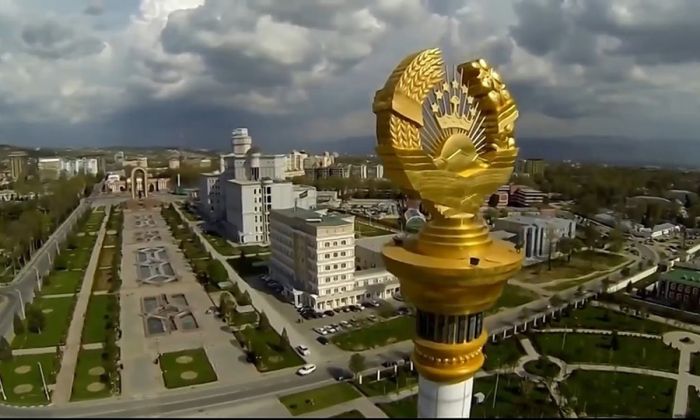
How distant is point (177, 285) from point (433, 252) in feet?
92.8

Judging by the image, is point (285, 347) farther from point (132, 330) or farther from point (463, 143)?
point (463, 143)

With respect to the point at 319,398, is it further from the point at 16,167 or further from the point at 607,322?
the point at 16,167

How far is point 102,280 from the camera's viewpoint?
31.7 metres

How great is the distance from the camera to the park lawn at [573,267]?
33025 mm

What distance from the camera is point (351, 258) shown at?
27297 mm

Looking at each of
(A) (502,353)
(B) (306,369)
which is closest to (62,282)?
(B) (306,369)

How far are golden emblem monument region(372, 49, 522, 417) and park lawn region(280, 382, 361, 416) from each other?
11.2 metres

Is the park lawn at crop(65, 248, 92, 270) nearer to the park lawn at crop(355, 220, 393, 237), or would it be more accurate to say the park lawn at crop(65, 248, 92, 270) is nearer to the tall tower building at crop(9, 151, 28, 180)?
the park lawn at crop(355, 220, 393, 237)

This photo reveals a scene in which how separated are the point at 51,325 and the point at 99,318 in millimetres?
2092

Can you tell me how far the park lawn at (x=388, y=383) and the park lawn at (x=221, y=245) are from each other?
23.8m

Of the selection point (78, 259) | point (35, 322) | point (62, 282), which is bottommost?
point (62, 282)

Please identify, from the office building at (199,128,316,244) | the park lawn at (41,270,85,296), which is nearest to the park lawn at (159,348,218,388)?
the park lawn at (41,270,85,296)

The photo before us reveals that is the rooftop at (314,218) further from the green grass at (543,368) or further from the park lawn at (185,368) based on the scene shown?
the green grass at (543,368)

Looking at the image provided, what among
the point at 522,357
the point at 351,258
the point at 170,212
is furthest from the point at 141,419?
the point at 170,212
